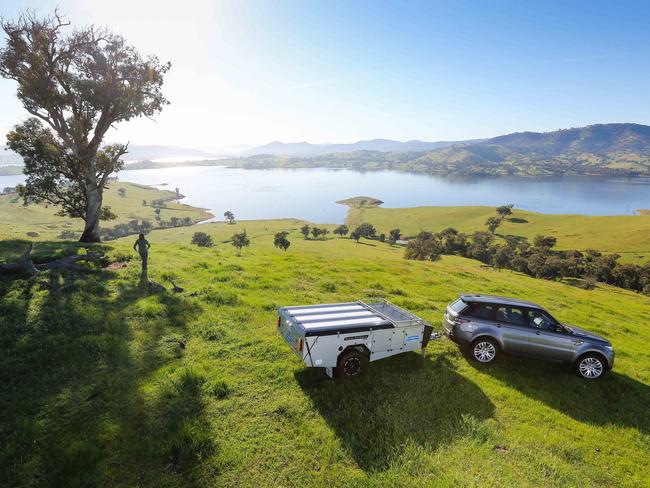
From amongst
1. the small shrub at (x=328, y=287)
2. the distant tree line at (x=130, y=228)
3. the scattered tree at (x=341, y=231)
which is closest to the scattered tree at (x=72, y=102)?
the small shrub at (x=328, y=287)

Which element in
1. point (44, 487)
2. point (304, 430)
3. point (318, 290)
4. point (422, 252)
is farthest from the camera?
point (422, 252)

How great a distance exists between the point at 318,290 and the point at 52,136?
27.3 m

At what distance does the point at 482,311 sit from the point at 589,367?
408 centimetres

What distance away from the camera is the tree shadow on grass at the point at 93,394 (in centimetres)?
663

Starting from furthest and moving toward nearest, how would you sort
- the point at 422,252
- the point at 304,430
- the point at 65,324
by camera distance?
1. the point at 422,252
2. the point at 65,324
3. the point at 304,430

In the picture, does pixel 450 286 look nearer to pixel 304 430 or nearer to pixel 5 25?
pixel 304 430

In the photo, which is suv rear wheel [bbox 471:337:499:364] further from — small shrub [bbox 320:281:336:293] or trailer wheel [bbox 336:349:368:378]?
small shrub [bbox 320:281:336:293]

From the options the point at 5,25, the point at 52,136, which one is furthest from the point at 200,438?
the point at 52,136

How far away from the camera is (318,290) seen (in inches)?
763

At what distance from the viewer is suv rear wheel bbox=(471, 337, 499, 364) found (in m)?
12.4

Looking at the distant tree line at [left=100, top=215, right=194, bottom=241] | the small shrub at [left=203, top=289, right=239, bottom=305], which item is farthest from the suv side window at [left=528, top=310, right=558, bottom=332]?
the distant tree line at [left=100, top=215, right=194, bottom=241]

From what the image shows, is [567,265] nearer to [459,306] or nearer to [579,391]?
[579,391]

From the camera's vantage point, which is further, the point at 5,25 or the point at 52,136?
the point at 52,136

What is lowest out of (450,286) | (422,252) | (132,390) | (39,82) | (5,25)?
(422,252)
